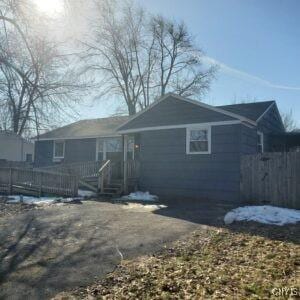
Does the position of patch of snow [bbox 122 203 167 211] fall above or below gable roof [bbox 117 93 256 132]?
below

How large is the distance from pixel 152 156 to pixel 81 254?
1084 cm

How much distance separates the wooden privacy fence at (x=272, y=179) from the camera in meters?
12.1

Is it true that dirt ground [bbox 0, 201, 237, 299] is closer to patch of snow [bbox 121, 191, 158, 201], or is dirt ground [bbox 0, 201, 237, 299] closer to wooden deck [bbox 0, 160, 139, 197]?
patch of snow [bbox 121, 191, 158, 201]

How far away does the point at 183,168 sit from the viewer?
53.0 feet

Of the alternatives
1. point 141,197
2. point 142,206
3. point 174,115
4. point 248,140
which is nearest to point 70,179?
point 141,197

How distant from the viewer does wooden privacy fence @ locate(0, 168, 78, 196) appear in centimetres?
1608

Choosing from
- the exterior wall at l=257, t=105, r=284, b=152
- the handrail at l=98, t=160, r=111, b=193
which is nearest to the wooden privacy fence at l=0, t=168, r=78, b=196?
the handrail at l=98, t=160, r=111, b=193

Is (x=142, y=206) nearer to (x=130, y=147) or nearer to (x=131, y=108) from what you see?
(x=130, y=147)

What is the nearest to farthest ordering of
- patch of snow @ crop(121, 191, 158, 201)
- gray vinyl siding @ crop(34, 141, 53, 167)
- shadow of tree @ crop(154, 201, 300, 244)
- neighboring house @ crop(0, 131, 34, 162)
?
shadow of tree @ crop(154, 201, 300, 244), patch of snow @ crop(121, 191, 158, 201), gray vinyl siding @ crop(34, 141, 53, 167), neighboring house @ crop(0, 131, 34, 162)

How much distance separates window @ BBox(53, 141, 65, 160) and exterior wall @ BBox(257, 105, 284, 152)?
1382 cm

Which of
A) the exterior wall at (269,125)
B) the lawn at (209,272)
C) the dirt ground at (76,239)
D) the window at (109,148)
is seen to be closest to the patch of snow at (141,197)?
the dirt ground at (76,239)

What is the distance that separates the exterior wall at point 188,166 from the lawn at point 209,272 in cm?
704

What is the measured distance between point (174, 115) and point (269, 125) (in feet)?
17.6

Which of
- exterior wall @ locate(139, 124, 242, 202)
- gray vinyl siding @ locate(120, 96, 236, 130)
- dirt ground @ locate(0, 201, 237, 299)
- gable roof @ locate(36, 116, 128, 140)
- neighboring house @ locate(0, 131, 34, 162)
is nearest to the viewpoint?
dirt ground @ locate(0, 201, 237, 299)
